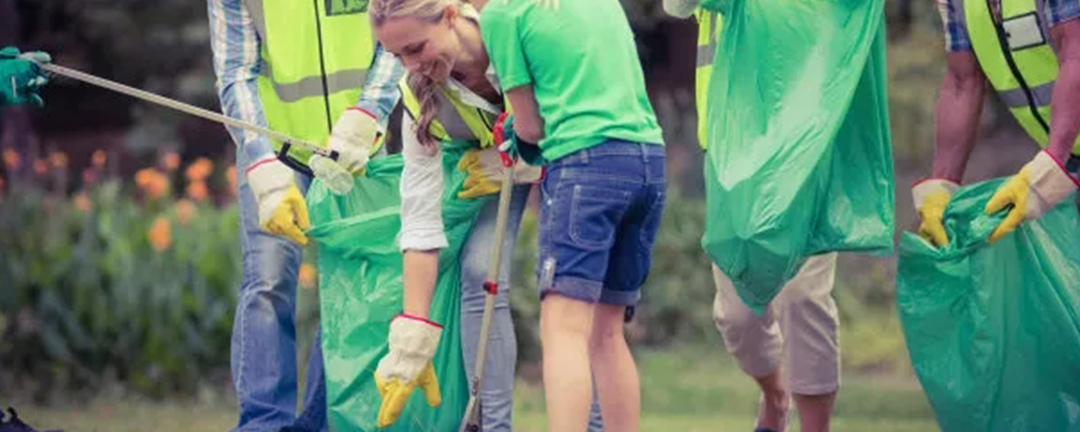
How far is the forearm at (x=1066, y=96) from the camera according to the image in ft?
21.7

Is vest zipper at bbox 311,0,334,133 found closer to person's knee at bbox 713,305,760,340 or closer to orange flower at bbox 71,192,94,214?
person's knee at bbox 713,305,760,340

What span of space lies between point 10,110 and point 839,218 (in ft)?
24.0

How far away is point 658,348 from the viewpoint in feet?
38.2

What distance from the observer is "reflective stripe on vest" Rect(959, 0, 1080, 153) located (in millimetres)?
6789

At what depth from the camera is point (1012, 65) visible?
22.5ft

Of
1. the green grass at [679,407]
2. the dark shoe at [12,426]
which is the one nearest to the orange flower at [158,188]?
the green grass at [679,407]

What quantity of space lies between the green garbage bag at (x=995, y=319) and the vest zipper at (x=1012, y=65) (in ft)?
0.81

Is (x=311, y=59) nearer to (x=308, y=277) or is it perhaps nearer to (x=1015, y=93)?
(x=1015, y=93)

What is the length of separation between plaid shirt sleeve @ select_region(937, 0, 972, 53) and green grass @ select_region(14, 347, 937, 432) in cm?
233

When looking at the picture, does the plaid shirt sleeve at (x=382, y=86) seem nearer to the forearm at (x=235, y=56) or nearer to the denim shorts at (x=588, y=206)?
the forearm at (x=235, y=56)

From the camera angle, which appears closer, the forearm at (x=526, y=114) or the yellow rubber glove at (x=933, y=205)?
the forearm at (x=526, y=114)

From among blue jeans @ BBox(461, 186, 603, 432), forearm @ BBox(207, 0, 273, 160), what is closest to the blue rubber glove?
forearm @ BBox(207, 0, 273, 160)

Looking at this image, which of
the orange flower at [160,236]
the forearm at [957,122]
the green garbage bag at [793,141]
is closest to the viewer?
the green garbage bag at [793,141]

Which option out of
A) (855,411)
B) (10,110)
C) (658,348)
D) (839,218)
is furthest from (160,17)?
(839,218)
